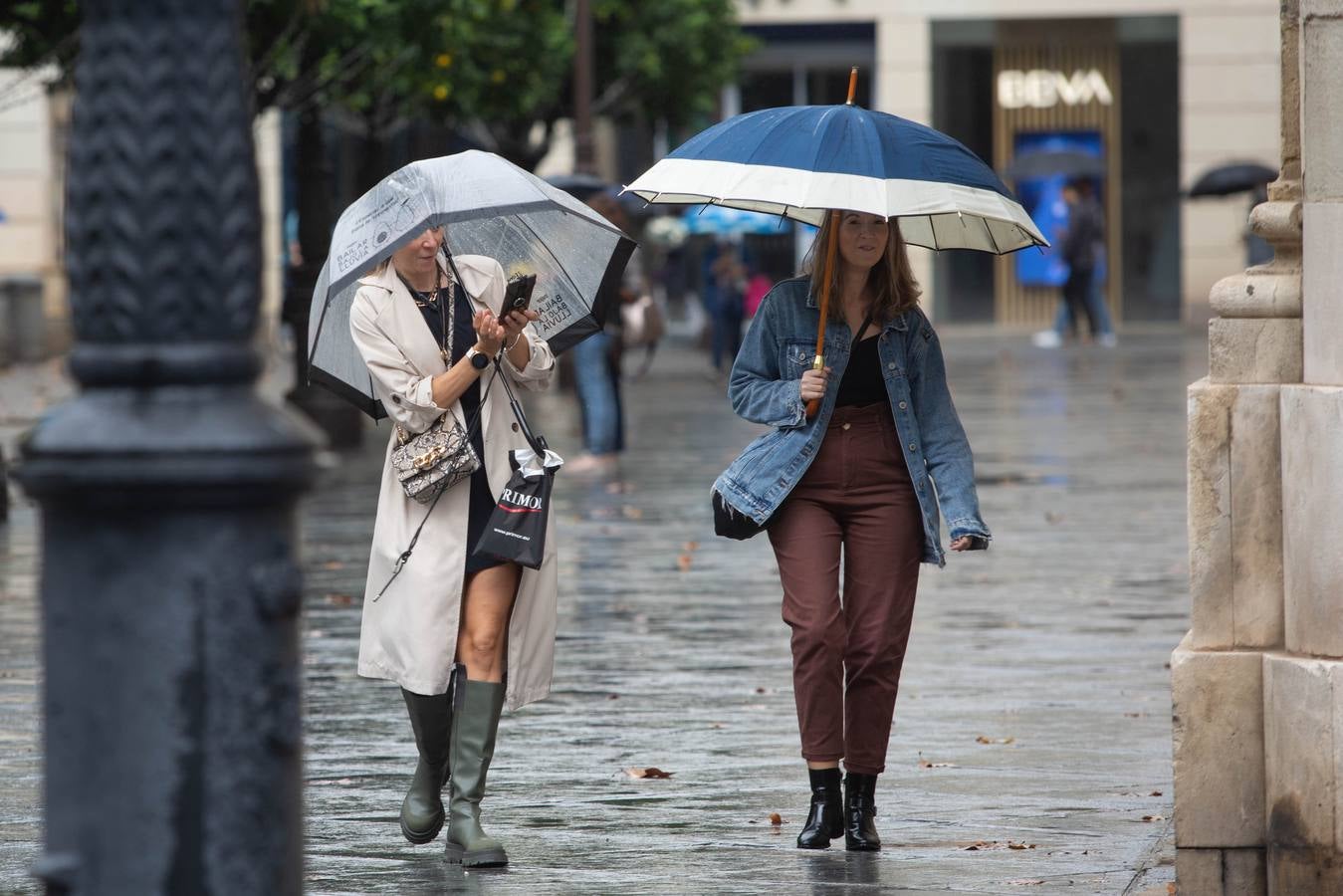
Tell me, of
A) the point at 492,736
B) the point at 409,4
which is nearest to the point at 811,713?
the point at 492,736

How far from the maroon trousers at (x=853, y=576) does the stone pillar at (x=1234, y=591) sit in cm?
94

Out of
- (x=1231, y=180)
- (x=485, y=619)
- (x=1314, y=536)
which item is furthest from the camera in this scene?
(x=1231, y=180)

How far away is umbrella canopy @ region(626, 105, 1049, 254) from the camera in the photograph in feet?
19.9

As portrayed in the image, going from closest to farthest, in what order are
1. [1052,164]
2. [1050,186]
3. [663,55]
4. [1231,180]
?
[663,55], [1231,180], [1052,164], [1050,186]

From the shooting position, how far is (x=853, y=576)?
6.45m

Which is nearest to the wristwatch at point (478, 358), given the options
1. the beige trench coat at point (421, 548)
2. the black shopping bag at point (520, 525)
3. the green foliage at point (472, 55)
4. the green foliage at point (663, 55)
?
the beige trench coat at point (421, 548)

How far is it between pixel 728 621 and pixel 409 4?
9.79 m

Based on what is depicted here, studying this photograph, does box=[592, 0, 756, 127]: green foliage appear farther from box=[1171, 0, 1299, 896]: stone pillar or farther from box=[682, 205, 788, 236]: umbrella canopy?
box=[1171, 0, 1299, 896]: stone pillar

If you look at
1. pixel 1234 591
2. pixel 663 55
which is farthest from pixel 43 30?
pixel 663 55

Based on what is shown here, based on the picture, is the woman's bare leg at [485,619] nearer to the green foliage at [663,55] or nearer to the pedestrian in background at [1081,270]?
the green foliage at [663,55]

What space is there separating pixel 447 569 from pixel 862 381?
119cm

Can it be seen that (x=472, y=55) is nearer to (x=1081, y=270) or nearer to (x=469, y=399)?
(x=1081, y=270)

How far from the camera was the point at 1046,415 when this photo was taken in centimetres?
2159

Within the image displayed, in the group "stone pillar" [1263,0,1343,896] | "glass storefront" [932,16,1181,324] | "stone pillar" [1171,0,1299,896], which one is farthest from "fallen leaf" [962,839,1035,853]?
"glass storefront" [932,16,1181,324]
